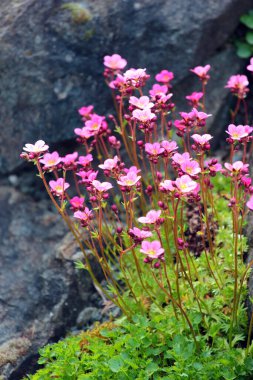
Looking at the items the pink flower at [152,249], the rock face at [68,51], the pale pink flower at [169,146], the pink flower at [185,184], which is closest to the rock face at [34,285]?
the rock face at [68,51]

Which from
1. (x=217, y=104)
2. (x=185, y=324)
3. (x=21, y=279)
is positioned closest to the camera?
(x=185, y=324)

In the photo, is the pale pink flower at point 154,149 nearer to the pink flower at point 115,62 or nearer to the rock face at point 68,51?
the pink flower at point 115,62

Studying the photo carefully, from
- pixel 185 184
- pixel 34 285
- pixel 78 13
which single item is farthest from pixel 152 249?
pixel 78 13

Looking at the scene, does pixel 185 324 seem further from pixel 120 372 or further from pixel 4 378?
pixel 4 378

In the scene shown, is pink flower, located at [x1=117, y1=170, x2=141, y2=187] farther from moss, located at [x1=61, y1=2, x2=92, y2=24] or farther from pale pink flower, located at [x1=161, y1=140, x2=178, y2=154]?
moss, located at [x1=61, y1=2, x2=92, y2=24]

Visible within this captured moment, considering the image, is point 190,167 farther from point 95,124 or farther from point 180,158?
point 95,124

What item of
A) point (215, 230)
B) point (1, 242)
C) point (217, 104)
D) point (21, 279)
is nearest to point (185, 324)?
point (215, 230)

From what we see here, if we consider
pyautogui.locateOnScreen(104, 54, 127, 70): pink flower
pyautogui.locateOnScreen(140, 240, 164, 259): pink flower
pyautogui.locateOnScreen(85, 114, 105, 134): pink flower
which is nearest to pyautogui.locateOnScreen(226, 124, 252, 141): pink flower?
pyautogui.locateOnScreen(140, 240, 164, 259): pink flower

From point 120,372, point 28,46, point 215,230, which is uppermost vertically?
point 28,46
